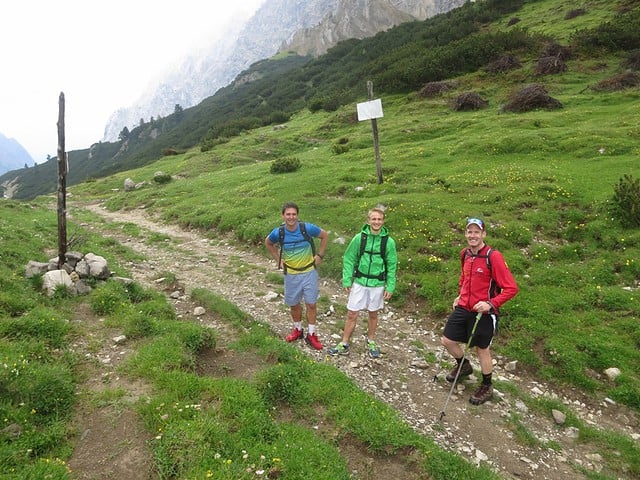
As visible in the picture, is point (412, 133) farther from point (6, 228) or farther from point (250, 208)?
point (6, 228)

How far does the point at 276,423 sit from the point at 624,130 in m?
27.3

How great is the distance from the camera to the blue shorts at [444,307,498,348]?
23.8ft

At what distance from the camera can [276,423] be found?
6055 mm

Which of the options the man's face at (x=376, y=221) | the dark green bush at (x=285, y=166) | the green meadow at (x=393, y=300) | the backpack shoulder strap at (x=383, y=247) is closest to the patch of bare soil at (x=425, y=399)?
the green meadow at (x=393, y=300)

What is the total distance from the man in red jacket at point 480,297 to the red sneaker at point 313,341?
306 centimetres

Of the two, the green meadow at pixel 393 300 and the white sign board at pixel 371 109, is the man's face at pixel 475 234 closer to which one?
the green meadow at pixel 393 300

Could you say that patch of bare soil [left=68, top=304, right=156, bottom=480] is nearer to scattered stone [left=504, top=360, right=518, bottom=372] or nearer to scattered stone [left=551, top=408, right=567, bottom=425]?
scattered stone [left=551, top=408, right=567, bottom=425]

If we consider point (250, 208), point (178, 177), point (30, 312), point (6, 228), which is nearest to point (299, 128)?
point (178, 177)

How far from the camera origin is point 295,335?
30.9ft

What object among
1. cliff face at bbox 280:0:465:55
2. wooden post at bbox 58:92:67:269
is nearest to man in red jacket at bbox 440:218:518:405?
wooden post at bbox 58:92:67:269

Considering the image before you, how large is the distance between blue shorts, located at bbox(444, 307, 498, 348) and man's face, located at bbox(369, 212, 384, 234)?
2409 mm

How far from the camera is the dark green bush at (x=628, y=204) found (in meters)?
12.9

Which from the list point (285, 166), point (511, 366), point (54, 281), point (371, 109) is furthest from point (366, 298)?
point (285, 166)

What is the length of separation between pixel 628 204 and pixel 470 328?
33.8 feet
